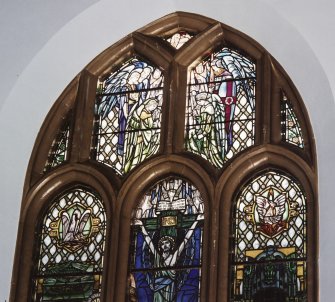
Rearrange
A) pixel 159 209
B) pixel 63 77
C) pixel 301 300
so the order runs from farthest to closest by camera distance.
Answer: pixel 63 77 → pixel 159 209 → pixel 301 300

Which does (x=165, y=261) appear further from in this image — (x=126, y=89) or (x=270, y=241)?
(x=126, y=89)

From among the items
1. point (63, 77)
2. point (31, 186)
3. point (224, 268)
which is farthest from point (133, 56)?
point (224, 268)

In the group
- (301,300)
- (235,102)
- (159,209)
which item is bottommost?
(301,300)

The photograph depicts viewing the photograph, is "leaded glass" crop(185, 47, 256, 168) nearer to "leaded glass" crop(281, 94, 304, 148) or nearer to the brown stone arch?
"leaded glass" crop(281, 94, 304, 148)

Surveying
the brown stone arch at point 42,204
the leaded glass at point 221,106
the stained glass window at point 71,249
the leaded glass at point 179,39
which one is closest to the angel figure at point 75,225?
the stained glass window at point 71,249

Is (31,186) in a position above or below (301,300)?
above

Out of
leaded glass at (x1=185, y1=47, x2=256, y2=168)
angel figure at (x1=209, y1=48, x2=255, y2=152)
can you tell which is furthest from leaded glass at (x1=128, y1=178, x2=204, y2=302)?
angel figure at (x1=209, y1=48, x2=255, y2=152)

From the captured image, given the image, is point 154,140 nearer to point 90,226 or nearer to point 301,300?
point 90,226

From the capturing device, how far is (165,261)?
29.8 ft

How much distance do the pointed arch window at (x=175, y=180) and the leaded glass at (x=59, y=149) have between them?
10 millimetres

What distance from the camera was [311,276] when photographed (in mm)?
8664

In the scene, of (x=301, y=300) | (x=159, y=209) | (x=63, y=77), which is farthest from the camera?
(x=63, y=77)

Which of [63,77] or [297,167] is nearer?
[297,167]

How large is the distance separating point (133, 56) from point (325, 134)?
177cm
